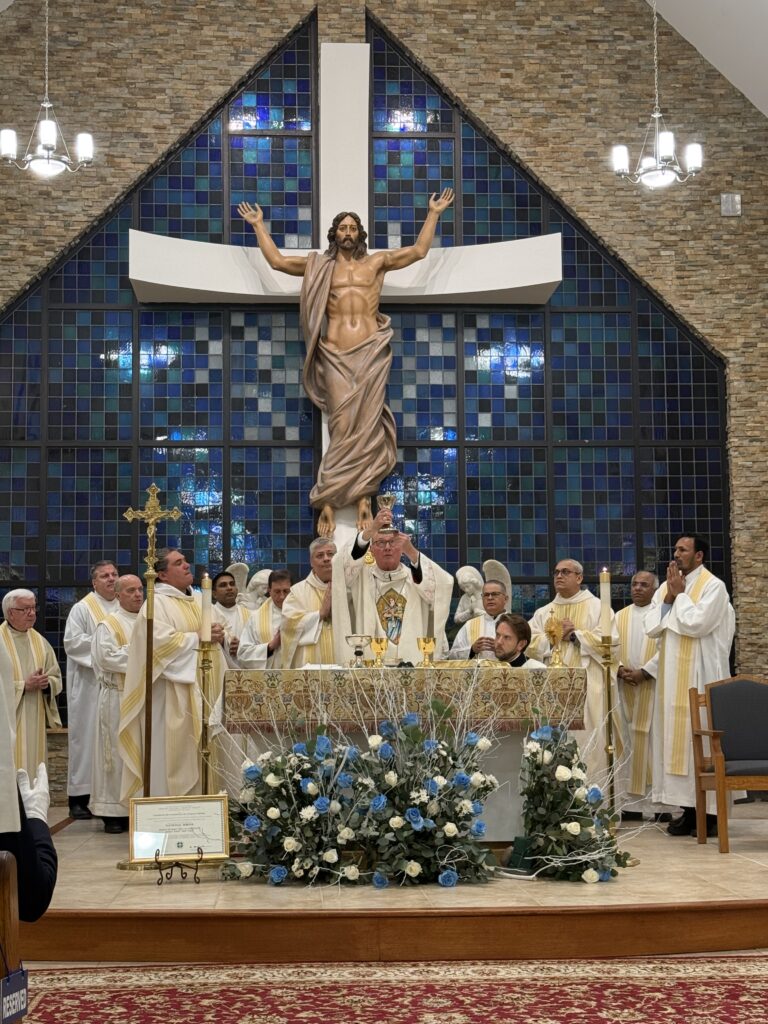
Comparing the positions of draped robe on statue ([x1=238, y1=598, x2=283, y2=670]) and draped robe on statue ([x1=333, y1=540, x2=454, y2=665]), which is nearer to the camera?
draped robe on statue ([x1=333, y1=540, x2=454, y2=665])

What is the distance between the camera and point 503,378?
1212cm

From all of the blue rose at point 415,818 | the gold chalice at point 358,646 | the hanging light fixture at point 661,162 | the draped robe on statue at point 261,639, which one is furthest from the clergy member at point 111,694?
the hanging light fixture at point 661,162

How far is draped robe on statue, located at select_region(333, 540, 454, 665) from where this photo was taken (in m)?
8.36

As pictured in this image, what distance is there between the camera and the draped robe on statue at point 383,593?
27.4ft

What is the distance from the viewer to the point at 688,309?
12.1m

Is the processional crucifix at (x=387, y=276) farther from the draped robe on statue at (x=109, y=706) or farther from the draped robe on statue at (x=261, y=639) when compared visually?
the draped robe on statue at (x=109, y=706)

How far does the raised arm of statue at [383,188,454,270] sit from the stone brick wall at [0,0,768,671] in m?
1.20

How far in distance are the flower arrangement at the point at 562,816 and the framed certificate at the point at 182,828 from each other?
154 cm

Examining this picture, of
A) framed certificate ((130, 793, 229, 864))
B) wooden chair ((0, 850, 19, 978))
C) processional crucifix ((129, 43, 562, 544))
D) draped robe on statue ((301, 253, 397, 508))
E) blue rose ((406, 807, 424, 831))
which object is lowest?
framed certificate ((130, 793, 229, 864))

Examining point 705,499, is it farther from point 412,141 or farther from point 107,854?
point 107,854

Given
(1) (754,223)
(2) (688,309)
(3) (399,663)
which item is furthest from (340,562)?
(1) (754,223)

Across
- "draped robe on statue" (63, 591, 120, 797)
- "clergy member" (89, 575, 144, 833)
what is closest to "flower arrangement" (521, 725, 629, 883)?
"clergy member" (89, 575, 144, 833)

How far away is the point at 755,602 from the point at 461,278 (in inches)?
151

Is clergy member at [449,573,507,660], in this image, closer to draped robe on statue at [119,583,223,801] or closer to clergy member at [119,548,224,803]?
clergy member at [119,548,224,803]
